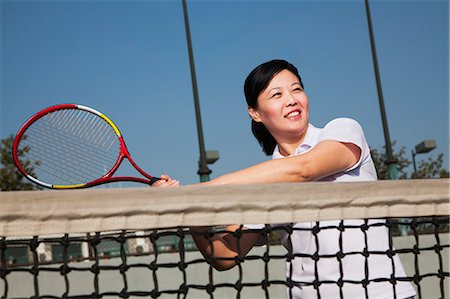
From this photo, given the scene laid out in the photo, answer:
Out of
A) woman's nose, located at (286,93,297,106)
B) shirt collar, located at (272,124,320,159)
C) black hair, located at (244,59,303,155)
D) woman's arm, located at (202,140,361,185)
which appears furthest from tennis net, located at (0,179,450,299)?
black hair, located at (244,59,303,155)

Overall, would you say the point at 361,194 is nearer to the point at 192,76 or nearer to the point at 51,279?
the point at 51,279

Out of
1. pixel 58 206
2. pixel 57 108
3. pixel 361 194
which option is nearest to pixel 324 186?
pixel 361 194

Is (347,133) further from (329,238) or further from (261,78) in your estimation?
(261,78)

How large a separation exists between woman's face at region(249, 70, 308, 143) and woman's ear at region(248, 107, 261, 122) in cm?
2

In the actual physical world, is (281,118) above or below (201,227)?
above

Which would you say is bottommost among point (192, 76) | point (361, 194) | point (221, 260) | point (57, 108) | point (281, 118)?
point (221, 260)

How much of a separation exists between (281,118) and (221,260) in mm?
631

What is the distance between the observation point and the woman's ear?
278 cm

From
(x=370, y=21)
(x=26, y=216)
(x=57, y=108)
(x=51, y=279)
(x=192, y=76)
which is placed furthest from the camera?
(x=370, y=21)

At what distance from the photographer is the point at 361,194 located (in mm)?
2170

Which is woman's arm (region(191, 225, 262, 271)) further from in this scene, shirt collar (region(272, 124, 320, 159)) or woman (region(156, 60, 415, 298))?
shirt collar (region(272, 124, 320, 159))

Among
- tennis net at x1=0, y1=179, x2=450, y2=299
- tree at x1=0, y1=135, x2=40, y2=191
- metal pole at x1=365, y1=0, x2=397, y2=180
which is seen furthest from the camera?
tree at x1=0, y1=135, x2=40, y2=191

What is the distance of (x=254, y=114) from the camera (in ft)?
9.16

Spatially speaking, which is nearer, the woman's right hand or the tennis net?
the tennis net
